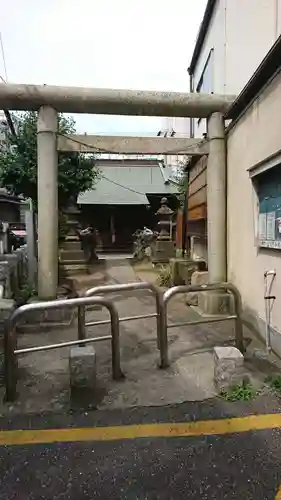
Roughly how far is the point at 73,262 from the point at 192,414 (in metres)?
10.7

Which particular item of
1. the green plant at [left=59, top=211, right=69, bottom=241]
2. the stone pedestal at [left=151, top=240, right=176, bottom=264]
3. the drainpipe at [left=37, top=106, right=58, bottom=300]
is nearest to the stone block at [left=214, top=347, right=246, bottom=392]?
the drainpipe at [left=37, top=106, right=58, bottom=300]

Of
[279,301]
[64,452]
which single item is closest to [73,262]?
[279,301]

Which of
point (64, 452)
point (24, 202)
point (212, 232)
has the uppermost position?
point (24, 202)

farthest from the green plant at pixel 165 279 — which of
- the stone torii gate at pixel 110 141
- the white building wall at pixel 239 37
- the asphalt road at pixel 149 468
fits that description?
the asphalt road at pixel 149 468

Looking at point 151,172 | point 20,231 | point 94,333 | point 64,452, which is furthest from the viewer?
point 151,172

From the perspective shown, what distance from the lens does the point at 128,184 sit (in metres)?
22.8

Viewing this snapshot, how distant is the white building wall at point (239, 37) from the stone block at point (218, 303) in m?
3.92

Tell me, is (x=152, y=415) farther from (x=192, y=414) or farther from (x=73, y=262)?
(x=73, y=262)

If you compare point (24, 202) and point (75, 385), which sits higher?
point (24, 202)

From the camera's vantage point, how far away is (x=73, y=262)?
13359 millimetres

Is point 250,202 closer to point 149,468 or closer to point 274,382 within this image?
point 274,382

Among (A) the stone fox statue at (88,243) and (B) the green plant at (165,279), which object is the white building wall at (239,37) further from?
(A) the stone fox statue at (88,243)

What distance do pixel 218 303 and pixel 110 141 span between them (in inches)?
137

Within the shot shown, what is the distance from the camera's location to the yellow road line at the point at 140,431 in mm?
2795
